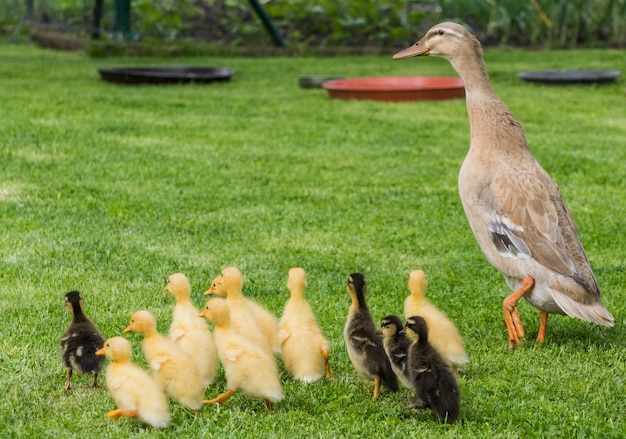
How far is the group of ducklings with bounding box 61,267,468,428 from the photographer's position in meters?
4.26

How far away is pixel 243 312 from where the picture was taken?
195 inches

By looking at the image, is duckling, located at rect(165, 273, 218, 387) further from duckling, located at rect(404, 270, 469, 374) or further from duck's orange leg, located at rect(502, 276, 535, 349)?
duck's orange leg, located at rect(502, 276, 535, 349)

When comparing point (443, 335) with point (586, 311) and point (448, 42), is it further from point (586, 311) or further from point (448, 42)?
point (448, 42)

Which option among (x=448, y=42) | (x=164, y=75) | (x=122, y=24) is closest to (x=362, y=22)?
→ (x=122, y=24)

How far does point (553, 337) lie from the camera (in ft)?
18.5

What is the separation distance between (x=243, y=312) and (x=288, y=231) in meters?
2.67

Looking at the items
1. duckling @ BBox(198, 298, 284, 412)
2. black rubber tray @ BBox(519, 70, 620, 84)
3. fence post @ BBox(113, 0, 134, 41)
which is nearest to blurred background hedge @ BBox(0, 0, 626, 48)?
fence post @ BBox(113, 0, 134, 41)

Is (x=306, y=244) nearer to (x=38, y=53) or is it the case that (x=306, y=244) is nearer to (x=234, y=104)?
(x=234, y=104)

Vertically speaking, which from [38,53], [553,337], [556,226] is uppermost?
[556,226]

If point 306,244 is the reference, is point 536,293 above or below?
above

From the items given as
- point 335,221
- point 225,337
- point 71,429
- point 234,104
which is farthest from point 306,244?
point 234,104

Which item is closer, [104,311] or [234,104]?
[104,311]

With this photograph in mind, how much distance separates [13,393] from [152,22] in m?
17.3

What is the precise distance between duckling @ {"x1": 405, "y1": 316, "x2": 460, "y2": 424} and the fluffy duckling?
77cm
